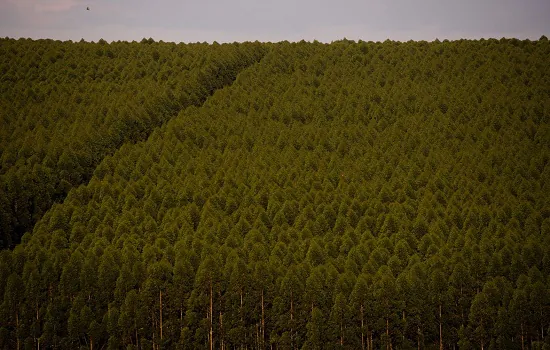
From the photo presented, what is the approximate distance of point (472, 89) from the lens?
248 ft

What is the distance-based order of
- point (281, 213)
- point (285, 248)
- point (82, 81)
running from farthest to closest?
point (82, 81) → point (281, 213) → point (285, 248)

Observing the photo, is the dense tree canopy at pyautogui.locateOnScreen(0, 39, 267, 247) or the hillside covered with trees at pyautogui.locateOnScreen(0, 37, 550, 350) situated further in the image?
the dense tree canopy at pyautogui.locateOnScreen(0, 39, 267, 247)

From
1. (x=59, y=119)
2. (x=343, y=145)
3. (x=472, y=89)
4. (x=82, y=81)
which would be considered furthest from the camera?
(x=82, y=81)

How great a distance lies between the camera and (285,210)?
162 ft

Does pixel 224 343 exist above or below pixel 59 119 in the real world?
below

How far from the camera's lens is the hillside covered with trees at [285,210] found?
132ft

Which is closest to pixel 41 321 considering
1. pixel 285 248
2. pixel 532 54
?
pixel 285 248

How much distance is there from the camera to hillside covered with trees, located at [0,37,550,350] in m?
40.1

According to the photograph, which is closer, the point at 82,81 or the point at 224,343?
the point at 224,343

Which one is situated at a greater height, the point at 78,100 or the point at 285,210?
the point at 78,100

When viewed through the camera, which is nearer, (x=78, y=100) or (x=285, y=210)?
(x=285, y=210)

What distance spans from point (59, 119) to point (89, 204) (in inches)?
879

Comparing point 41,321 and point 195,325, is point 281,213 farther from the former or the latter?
point 41,321

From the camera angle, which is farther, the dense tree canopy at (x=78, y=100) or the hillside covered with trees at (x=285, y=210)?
the dense tree canopy at (x=78, y=100)
